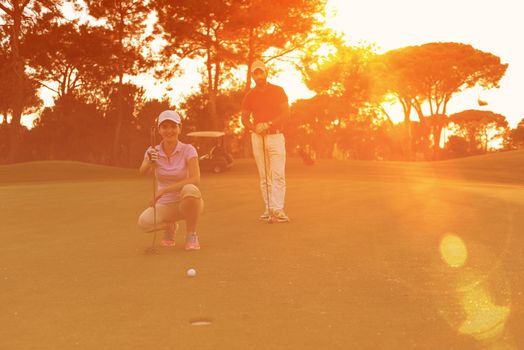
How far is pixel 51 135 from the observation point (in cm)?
5444

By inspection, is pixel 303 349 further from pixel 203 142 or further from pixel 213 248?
pixel 203 142

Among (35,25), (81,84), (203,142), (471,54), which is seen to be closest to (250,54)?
(203,142)

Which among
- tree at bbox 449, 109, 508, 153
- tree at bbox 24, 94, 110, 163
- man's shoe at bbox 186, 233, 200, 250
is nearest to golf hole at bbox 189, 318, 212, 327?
man's shoe at bbox 186, 233, 200, 250

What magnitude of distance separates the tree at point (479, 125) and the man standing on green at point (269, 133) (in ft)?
294

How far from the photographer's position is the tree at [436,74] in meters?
63.3

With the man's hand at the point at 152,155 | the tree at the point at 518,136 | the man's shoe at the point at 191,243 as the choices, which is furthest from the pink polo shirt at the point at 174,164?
the tree at the point at 518,136

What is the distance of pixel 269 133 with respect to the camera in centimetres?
1034

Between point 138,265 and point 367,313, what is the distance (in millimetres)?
2763

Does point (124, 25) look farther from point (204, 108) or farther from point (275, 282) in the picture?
point (275, 282)

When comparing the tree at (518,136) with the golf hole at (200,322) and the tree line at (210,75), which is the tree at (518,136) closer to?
the tree line at (210,75)

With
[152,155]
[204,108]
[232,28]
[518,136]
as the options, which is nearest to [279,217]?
[152,155]

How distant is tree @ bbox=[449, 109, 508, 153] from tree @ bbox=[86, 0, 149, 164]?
61269 mm

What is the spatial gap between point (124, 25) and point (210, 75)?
6652 mm

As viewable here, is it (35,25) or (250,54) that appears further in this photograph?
(35,25)
